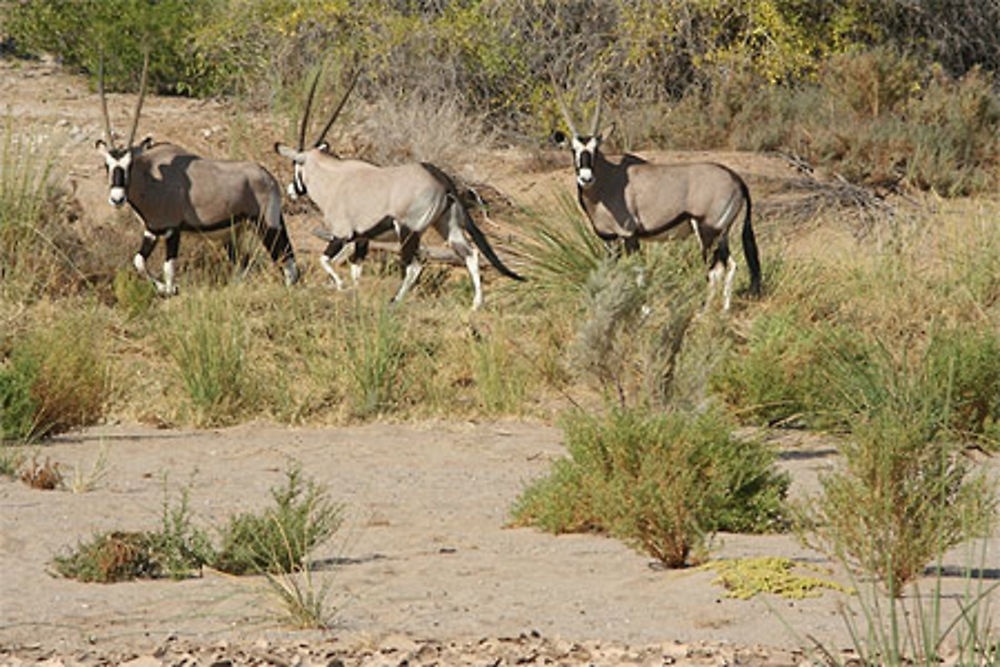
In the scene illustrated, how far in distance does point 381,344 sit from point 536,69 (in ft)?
37.0

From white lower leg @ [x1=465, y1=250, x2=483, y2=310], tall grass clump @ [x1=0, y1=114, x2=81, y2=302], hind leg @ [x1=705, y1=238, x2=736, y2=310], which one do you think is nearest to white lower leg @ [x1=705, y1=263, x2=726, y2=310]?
hind leg @ [x1=705, y1=238, x2=736, y2=310]

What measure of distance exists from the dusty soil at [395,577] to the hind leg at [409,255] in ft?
10.6

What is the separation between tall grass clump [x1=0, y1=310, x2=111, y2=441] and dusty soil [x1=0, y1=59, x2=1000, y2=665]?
187mm

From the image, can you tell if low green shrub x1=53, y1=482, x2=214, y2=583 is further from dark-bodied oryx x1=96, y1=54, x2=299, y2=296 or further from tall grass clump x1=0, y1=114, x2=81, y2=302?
dark-bodied oryx x1=96, y1=54, x2=299, y2=296

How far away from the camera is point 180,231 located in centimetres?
1484

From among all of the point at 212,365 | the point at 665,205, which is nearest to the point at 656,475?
the point at 212,365

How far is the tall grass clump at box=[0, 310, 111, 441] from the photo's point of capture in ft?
33.9

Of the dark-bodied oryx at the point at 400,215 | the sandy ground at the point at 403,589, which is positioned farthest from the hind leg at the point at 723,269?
the sandy ground at the point at 403,589

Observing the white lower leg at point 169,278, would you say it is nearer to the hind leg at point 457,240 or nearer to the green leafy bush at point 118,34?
the hind leg at point 457,240

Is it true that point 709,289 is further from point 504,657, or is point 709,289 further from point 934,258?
point 504,657

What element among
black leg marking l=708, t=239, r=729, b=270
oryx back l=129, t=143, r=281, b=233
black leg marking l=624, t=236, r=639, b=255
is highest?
oryx back l=129, t=143, r=281, b=233

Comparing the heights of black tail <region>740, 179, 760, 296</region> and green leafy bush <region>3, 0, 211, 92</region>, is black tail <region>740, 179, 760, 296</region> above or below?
below

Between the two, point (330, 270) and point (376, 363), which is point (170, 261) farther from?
point (376, 363)

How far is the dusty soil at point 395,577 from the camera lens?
5.82m
